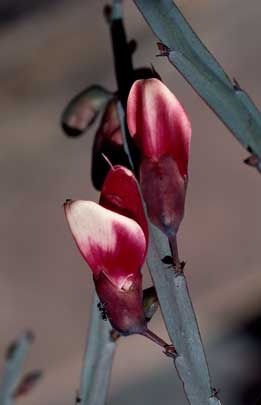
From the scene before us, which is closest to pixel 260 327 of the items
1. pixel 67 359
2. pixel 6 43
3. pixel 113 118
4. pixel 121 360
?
pixel 121 360

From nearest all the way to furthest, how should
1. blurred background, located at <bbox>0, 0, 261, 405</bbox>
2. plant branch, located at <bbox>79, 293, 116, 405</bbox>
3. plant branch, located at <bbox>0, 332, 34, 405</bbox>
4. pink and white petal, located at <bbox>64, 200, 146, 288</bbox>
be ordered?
pink and white petal, located at <bbox>64, 200, 146, 288</bbox> < plant branch, located at <bbox>79, 293, 116, 405</bbox> < plant branch, located at <bbox>0, 332, 34, 405</bbox> < blurred background, located at <bbox>0, 0, 261, 405</bbox>

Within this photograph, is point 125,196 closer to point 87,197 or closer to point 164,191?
point 164,191

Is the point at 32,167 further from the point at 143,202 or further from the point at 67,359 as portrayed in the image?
the point at 143,202

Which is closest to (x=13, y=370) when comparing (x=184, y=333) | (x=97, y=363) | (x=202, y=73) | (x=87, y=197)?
(x=97, y=363)

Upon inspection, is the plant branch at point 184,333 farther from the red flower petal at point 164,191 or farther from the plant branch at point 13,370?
the plant branch at point 13,370

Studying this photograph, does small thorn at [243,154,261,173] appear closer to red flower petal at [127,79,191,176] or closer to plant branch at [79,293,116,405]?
red flower petal at [127,79,191,176]

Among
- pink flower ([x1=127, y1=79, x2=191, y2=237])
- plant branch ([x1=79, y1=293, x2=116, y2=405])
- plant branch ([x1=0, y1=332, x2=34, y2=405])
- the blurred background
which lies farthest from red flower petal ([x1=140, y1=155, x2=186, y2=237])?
the blurred background

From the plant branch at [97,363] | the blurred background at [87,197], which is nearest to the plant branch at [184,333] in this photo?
the plant branch at [97,363]
